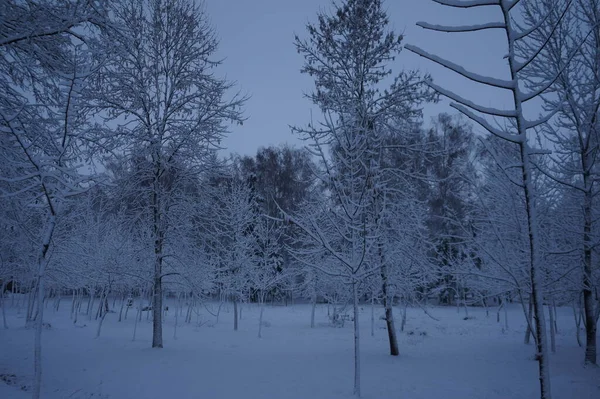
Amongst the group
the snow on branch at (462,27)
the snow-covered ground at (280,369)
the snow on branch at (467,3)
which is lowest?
the snow-covered ground at (280,369)

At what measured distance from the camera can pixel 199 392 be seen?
6.23 m

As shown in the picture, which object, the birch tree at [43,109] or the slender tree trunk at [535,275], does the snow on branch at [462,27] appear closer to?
the slender tree trunk at [535,275]

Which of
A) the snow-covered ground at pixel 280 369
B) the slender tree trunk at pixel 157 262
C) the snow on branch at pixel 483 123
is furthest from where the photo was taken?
the slender tree trunk at pixel 157 262

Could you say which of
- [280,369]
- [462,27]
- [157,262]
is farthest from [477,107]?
[157,262]

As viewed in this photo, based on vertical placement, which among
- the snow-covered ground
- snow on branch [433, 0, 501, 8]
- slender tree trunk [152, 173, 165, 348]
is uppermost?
snow on branch [433, 0, 501, 8]

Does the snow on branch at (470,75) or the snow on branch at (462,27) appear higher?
the snow on branch at (462,27)

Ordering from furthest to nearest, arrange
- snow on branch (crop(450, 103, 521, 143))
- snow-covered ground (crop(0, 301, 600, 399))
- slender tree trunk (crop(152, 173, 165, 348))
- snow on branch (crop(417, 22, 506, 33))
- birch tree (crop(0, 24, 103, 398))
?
slender tree trunk (crop(152, 173, 165, 348)) < snow-covered ground (crop(0, 301, 600, 399)) < birch tree (crop(0, 24, 103, 398)) < snow on branch (crop(417, 22, 506, 33)) < snow on branch (crop(450, 103, 521, 143))

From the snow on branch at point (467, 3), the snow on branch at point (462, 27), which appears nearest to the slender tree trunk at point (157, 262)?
the snow on branch at point (462, 27)

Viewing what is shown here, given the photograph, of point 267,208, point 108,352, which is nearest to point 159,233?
point 108,352

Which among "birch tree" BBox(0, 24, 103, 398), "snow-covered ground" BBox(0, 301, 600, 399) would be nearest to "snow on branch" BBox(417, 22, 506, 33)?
"birch tree" BBox(0, 24, 103, 398)

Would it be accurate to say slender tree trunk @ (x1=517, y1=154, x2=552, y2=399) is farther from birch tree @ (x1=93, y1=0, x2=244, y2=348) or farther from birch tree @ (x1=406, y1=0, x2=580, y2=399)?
birch tree @ (x1=93, y1=0, x2=244, y2=348)

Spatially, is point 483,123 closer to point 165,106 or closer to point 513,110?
point 513,110

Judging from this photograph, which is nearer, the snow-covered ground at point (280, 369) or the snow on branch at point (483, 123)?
the snow on branch at point (483, 123)

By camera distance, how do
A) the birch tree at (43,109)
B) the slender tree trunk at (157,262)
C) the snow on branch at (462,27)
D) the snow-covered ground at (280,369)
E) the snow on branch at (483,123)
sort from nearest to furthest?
the snow on branch at (483,123)
the snow on branch at (462,27)
the birch tree at (43,109)
the snow-covered ground at (280,369)
the slender tree trunk at (157,262)
